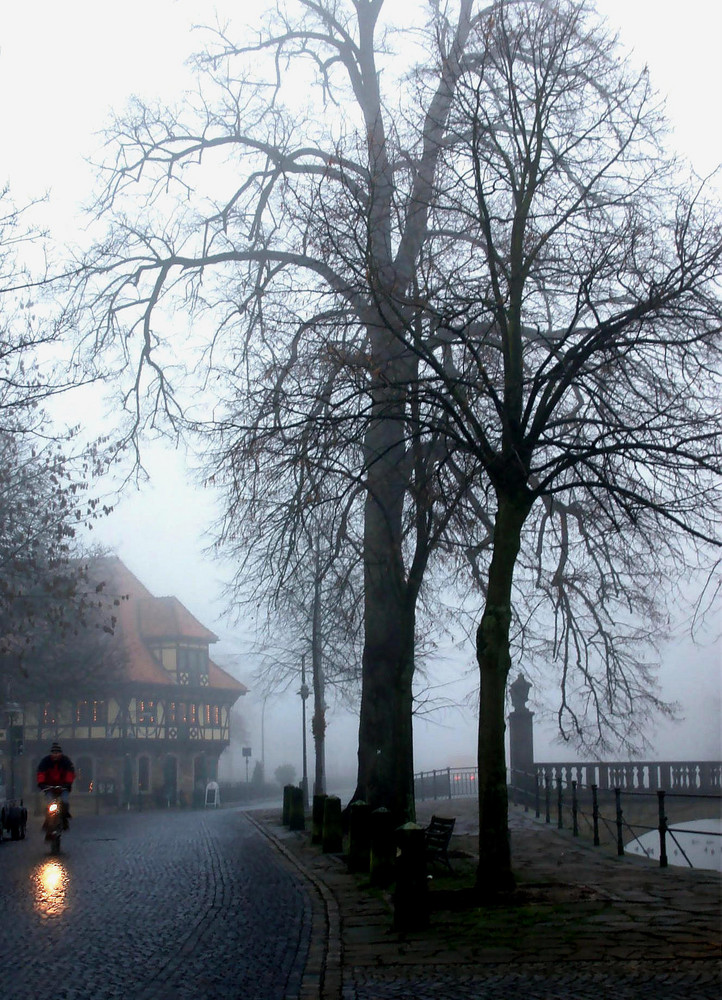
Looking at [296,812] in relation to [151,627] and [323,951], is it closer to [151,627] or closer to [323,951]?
[323,951]

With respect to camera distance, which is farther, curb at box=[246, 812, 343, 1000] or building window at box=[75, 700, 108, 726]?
building window at box=[75, 700, 108, 726]

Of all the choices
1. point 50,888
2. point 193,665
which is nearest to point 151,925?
point 50,888

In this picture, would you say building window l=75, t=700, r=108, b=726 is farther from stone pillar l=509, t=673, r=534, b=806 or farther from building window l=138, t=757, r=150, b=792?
stone pillar l=509, t=673, r=534, b=806

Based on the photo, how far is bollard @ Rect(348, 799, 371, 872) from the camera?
1608 cm

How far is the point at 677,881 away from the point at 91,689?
133 feet

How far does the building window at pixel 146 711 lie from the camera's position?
6347 cm

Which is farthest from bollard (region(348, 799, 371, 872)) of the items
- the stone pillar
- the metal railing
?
the stone pillar

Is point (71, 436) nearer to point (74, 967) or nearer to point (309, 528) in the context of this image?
point (309, 528)

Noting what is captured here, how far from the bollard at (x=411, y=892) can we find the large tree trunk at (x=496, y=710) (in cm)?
123

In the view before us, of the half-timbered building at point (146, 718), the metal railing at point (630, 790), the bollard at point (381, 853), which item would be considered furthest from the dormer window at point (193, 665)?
the bollard at point (381, 853)

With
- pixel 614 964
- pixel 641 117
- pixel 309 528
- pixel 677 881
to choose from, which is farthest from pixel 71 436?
pixel 614 964

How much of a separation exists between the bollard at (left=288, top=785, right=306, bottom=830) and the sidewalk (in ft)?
32.6

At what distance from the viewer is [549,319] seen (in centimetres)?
1583

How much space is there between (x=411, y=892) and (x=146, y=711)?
180ft
